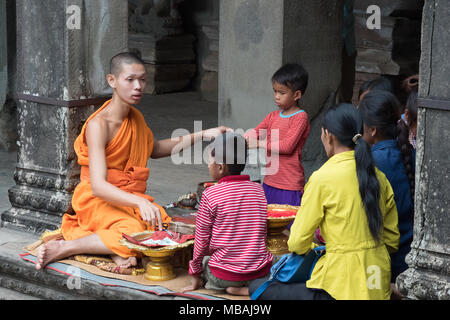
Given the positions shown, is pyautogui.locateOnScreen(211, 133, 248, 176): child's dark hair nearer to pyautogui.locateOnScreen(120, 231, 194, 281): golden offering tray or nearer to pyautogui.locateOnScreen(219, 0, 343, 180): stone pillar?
pyautogui.locateOnScreen(120, 231, 194, 281): golden offering tray

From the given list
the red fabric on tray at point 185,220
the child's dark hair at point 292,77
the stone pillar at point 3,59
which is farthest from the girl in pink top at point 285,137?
the stone pillar at point 3,59

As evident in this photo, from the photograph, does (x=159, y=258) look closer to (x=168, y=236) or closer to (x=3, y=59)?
(x=168, y=236)

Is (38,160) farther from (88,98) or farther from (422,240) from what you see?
(422,240)

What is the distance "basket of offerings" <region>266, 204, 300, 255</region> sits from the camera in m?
3.99

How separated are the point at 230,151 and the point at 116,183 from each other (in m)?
0.97

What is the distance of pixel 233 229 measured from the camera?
361 centimetres

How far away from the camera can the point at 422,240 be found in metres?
3.41

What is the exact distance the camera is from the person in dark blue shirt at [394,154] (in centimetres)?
368

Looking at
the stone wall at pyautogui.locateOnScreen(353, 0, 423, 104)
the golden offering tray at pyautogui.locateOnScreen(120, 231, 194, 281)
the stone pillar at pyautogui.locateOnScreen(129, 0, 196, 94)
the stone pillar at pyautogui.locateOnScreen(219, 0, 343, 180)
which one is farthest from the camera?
the stone pillar at pyautogui.locateOnScreen(129, 0, 196, 94)

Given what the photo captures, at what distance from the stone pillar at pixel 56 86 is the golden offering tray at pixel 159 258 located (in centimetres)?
99

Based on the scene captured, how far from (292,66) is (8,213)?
6.99 feet

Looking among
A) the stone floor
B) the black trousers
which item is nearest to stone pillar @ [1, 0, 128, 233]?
the stone floor

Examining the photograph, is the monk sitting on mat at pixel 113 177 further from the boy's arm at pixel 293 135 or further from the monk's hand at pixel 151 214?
the boy's arm at pixel 293 135

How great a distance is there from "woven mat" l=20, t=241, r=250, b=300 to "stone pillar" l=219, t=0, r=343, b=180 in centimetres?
208
